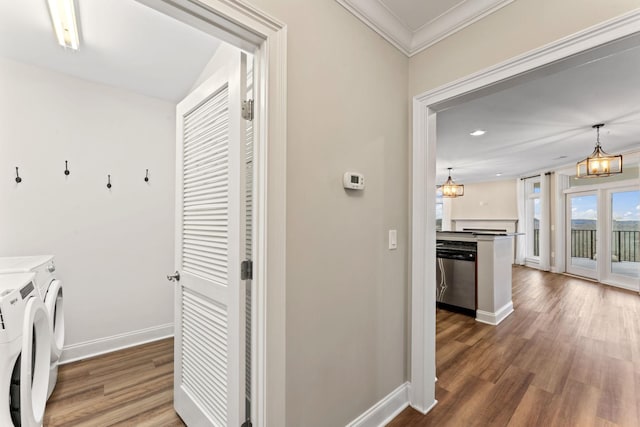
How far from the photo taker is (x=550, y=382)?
2.19m

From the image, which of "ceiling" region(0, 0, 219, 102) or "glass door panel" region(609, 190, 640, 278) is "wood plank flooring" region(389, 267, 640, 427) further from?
"ceiling" region(0, 0, 219, 102)

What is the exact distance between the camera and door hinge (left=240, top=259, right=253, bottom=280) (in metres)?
1.26

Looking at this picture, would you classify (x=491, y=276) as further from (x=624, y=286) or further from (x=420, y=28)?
(x=624, y=286)

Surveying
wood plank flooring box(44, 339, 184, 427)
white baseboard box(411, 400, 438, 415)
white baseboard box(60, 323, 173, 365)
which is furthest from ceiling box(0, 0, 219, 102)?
white baseboard box(411, 400, 438, 415)

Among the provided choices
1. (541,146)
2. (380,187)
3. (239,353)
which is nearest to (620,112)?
(541,146)

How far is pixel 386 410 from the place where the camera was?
1.76 m

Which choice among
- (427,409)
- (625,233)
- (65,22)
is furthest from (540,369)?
(625,233)

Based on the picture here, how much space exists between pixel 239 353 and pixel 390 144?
1486 millimetres

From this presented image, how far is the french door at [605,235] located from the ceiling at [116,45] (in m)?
7.37

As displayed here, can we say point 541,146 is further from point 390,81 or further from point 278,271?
point 278,271

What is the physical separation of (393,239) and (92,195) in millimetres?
2773

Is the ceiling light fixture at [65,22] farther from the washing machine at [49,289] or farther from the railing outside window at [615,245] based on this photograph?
the railing outside window at [615,245]

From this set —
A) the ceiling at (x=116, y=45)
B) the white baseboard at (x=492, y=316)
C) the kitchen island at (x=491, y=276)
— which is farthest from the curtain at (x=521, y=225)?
the ceiling at (x=116, y=45)

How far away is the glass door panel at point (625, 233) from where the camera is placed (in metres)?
5.03
